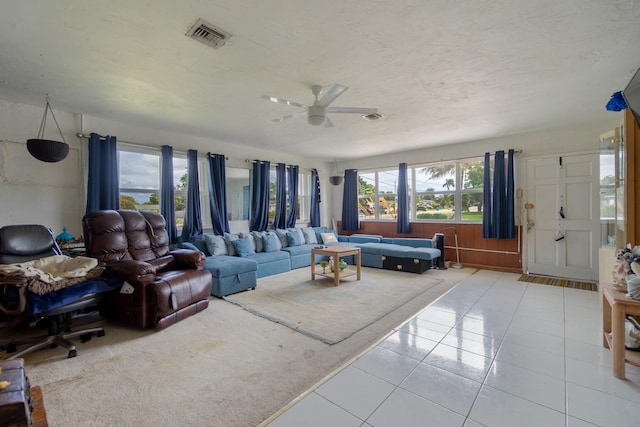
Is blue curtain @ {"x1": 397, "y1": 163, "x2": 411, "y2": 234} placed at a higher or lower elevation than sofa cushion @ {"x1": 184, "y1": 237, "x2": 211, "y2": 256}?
higher

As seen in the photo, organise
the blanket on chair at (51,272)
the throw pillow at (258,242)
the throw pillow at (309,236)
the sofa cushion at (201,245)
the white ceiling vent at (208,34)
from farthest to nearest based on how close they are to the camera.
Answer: the throw pillow at (309,236) → the throw pillow at (258,242) → the sofa cushion at (201,245) → the blanket on chair at (51,272) → the white ceiling vent at (208,34)

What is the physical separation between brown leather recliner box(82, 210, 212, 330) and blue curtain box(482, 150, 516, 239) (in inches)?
Answer: 194

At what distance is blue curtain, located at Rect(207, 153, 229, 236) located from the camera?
4.96 m

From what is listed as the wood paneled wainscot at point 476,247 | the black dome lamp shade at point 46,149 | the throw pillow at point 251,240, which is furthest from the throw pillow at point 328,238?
the black dome lamp shade at point 46,149

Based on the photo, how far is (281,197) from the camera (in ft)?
20.1

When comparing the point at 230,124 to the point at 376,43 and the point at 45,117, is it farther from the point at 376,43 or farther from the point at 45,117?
the point at 376,43

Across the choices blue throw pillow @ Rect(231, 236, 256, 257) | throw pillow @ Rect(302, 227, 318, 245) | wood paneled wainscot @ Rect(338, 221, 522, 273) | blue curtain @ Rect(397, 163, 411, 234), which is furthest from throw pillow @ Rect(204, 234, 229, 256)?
wood paneled wainscot @ Rect(338, 221, 522, 273)

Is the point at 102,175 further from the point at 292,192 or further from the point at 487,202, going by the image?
the point at 487,202

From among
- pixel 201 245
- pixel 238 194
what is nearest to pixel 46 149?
pixel 201 245

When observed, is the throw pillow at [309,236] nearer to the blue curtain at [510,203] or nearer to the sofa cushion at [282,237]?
the sofa cushion at [282,237]

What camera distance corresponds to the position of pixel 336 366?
211 centimetres

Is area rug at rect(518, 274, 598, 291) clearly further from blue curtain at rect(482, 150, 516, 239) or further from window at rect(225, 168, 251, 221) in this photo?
window at rect(225, 168, 251, 221)

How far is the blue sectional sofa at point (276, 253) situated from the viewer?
12.7 feet

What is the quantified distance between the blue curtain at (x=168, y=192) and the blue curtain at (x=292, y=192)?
2.52 meters
